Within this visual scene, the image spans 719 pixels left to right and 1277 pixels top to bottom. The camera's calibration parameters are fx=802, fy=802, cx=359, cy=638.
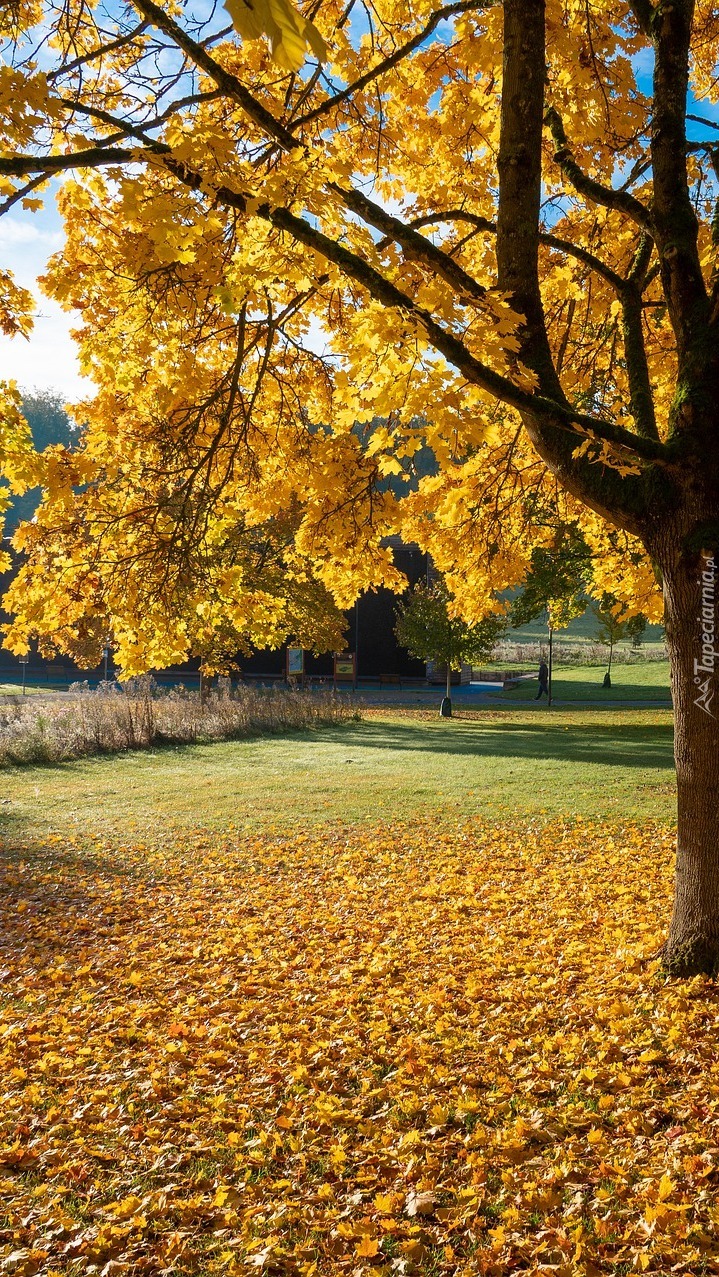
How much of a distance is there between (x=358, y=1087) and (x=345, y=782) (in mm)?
10393

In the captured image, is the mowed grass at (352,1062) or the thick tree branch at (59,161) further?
the thick tree branch at (59,161)

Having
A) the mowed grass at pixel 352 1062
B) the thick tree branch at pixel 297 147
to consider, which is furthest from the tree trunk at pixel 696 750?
the thick tree branch at pixel 297 147

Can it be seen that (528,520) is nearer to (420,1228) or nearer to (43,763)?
(420,1228)

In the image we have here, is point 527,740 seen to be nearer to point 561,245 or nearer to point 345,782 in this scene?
point 345,782

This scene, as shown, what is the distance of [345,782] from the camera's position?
14562mm

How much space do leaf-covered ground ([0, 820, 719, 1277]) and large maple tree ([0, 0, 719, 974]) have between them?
49.0 inches

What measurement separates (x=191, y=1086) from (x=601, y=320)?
7.84m

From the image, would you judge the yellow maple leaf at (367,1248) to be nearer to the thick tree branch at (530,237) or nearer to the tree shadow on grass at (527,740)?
the thick tree branch at (530,237)

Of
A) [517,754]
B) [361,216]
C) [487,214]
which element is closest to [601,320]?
[487,214]

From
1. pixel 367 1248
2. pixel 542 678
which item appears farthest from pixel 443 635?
pixel 367 1248

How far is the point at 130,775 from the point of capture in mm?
15555

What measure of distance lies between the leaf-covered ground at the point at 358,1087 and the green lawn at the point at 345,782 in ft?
13.4

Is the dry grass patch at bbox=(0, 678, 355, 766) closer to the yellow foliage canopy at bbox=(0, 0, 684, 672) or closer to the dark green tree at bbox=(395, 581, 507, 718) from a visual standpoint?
the dark green tree at bbox=(395, 581, 507, 718)

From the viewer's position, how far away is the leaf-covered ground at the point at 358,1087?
3.05 m
